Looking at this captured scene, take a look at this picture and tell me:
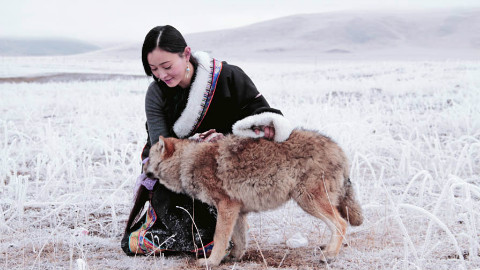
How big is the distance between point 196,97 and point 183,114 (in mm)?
196

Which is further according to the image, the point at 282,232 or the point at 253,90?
the point at 282,232

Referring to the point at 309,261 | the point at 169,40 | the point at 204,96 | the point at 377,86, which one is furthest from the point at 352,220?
the point at 377,86

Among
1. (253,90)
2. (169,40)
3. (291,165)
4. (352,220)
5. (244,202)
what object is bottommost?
(352,220)

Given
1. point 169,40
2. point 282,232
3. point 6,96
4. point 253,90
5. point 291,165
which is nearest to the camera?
point 291,165

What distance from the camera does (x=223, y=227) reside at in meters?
3.26

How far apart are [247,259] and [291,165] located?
937 mm

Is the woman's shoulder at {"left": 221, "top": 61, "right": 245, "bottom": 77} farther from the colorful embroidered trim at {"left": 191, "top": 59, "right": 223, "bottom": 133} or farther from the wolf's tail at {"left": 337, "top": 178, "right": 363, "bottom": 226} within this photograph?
the wolf's tail at {"left": 337, "top": 178, "right": 363, "bottom": 226}

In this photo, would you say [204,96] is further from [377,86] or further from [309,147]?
[377,86]

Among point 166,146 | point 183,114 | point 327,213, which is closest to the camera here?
point 327,213

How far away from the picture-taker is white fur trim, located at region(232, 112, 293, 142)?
3250 mm

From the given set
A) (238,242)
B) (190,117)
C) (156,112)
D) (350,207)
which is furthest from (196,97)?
(350,207)

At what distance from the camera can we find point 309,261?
10.8 ft

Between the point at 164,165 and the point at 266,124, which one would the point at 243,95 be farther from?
the point at 164,165

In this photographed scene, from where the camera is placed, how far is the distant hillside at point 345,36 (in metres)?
64.1
